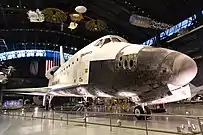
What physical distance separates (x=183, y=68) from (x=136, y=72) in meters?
1.28

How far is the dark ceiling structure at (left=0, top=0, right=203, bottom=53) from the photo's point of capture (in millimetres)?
21391

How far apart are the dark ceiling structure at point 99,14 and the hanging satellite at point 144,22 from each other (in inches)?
53.5

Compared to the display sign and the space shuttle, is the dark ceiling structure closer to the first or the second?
the display sign

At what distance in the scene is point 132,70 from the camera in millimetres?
5551

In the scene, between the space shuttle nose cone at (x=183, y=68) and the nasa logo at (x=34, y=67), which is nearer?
the space shuttle nose cone at (x=183, y=68)

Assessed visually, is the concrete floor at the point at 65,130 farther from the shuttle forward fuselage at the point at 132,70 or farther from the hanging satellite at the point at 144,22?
the hanging satellite at the point at 144,22

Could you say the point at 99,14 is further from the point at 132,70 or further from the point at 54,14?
the point at 132,70

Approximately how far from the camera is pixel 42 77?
131ft

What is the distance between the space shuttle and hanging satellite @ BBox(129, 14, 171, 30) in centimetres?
1401

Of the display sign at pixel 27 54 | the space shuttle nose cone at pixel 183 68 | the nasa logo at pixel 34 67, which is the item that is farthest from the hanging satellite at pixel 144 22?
the nasa logo at pixel 34 67

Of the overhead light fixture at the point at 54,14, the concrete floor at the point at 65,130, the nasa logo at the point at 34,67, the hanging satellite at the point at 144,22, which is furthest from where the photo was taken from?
the nasa logo at the point at 34,67

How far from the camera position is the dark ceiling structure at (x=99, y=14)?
21391 mm

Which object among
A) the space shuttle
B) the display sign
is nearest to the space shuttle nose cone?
the space shuttle

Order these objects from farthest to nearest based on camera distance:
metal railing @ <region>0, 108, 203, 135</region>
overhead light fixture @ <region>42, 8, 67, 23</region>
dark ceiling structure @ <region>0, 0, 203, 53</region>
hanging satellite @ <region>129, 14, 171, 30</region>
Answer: dark ceiling structure @ <region>0, 0, 203, 53</region> < hanging satellite @ <region>129, 14, 171, 30</region> < overhead light fixture @ <region>42, 8, 67, 23</region> < metal railing @ <region>0, 108, 203, 135</region>
